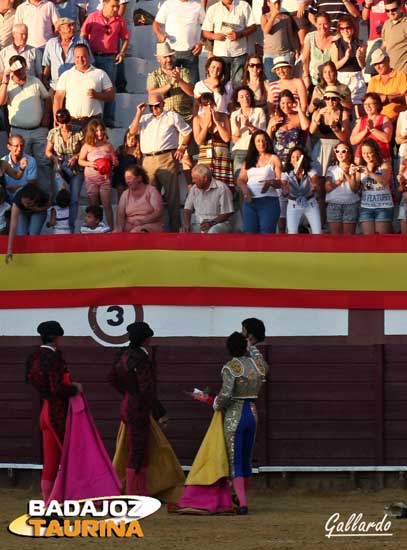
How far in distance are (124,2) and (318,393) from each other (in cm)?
436

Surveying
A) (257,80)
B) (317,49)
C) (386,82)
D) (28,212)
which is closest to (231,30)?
(257,80)

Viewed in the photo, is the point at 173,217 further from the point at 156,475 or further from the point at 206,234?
the point at 156,475

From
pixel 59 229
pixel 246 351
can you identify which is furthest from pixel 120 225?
pixel 246 351

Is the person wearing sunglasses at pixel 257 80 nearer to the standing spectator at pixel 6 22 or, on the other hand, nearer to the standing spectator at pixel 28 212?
the standing spectator at pixel 28 212

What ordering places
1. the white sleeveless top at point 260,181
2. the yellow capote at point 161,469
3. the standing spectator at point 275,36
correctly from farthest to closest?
1. the standing spectator at point 275,36
2. the white sleeveless top at point 260,181
3. the yellow capote at point 161,469

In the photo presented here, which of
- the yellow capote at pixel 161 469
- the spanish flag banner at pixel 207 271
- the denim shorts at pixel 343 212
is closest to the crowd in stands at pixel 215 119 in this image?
the denim shorts at pixel 343 212

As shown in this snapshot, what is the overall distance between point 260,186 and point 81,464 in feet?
10.2

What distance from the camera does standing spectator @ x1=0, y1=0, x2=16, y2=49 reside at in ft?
49.9

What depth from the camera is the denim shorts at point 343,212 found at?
1311cm

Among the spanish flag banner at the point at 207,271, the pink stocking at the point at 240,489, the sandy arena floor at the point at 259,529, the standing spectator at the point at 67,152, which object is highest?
the standing spectator at the point at 67,152

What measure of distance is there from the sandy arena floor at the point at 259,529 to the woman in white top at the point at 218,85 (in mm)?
3589

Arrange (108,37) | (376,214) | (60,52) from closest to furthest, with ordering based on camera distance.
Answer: (376,214), (60,52), (108,37)

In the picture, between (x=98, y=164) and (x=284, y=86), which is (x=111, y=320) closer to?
(x=98, y=164)

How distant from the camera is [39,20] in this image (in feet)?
49.0
